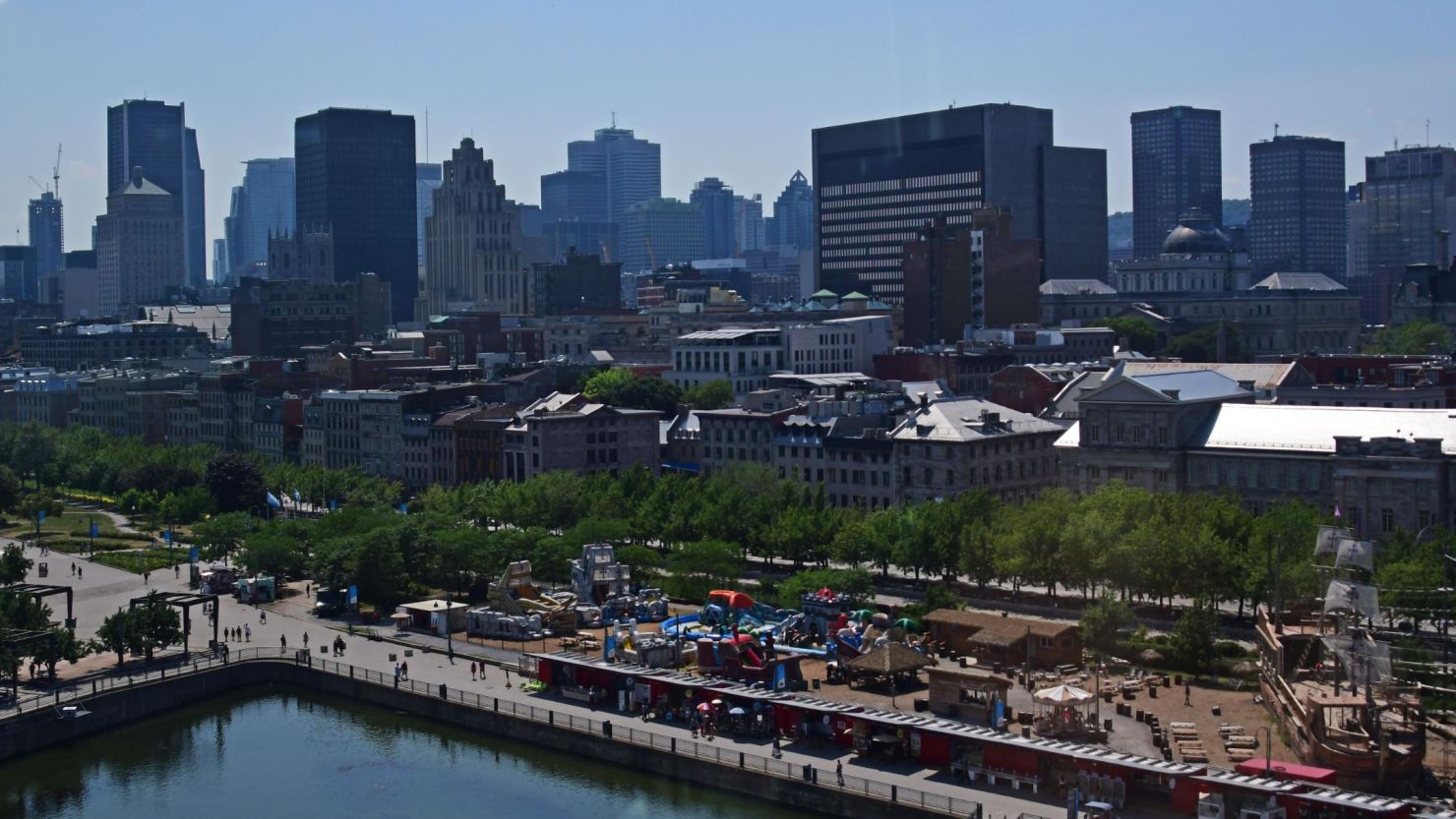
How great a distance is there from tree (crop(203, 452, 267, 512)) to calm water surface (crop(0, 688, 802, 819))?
64.4 meters

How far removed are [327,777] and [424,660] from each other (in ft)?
55.5

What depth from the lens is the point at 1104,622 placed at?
273ft

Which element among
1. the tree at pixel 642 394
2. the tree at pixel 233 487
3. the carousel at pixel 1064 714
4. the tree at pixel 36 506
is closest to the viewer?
the carousel at pixel 1064 714

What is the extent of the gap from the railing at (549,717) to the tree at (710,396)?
78308 millimetres

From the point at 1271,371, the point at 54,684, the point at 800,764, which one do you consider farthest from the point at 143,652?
the point at 1271,371

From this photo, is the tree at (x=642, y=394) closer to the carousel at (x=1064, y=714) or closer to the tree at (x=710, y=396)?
the tree at (x=710, y=396)

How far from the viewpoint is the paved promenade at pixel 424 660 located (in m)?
64.4

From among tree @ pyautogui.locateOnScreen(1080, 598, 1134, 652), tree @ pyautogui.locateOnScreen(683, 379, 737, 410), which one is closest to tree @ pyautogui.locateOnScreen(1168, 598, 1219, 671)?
tree @ pyautogui.locateOnScreen(1080, 598, 1134, 652)

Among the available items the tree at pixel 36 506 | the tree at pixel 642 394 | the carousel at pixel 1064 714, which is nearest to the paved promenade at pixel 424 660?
the carousel at pixel 1064 714

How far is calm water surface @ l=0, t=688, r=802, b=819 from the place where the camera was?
Answer: 69438 mm

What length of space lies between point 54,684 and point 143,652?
647 cm

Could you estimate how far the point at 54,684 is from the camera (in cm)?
8381

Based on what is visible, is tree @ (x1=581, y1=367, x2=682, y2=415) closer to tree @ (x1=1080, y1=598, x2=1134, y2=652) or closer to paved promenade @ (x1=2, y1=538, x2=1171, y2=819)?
paved promenade @ (x1=2, y1=538, x2=1171, y2=819)

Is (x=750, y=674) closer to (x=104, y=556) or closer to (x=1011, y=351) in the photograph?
(x=104, y=556)
